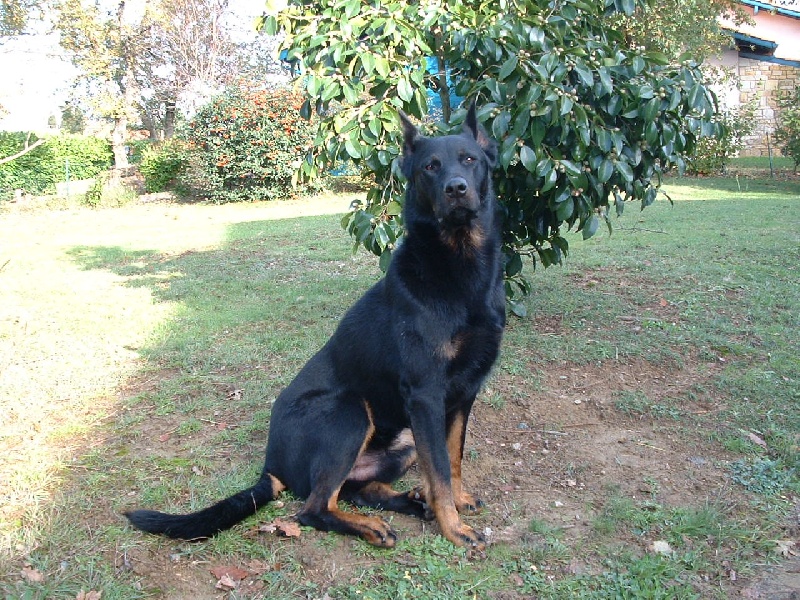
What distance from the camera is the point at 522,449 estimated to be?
11.7 feet

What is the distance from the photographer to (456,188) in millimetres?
2852

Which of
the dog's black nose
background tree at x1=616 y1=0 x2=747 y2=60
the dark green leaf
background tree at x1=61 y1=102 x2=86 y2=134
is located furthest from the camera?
background tree at x1=61 y1=102 x2=86 y2=134

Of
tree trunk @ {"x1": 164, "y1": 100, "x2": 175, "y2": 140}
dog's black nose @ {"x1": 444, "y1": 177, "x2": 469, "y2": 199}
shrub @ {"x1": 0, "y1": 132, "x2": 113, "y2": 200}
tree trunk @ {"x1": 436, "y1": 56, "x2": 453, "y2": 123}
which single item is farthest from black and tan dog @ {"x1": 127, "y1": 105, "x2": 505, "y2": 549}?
tree trunk @ {"x1": 164, "y1": 100, "x2": 175, "y2": 140}

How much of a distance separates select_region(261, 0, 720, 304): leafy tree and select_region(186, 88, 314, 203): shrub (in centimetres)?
1160

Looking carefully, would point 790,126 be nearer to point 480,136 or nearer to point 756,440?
point 756,440

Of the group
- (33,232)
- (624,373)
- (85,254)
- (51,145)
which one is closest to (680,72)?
(624,373)

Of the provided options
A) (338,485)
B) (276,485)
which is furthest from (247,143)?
(338,485)

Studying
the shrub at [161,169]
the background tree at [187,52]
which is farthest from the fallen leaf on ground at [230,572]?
the background tree at [187,52]

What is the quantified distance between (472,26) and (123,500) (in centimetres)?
352

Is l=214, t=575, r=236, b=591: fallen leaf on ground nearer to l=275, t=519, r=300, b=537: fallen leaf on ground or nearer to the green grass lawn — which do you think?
the green grass lawn

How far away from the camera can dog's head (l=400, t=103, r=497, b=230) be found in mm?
2887

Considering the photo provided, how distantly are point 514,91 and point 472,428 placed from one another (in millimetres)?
2077

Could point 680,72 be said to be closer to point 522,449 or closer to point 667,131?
point 667,131

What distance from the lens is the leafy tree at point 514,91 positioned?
3.97 metres
